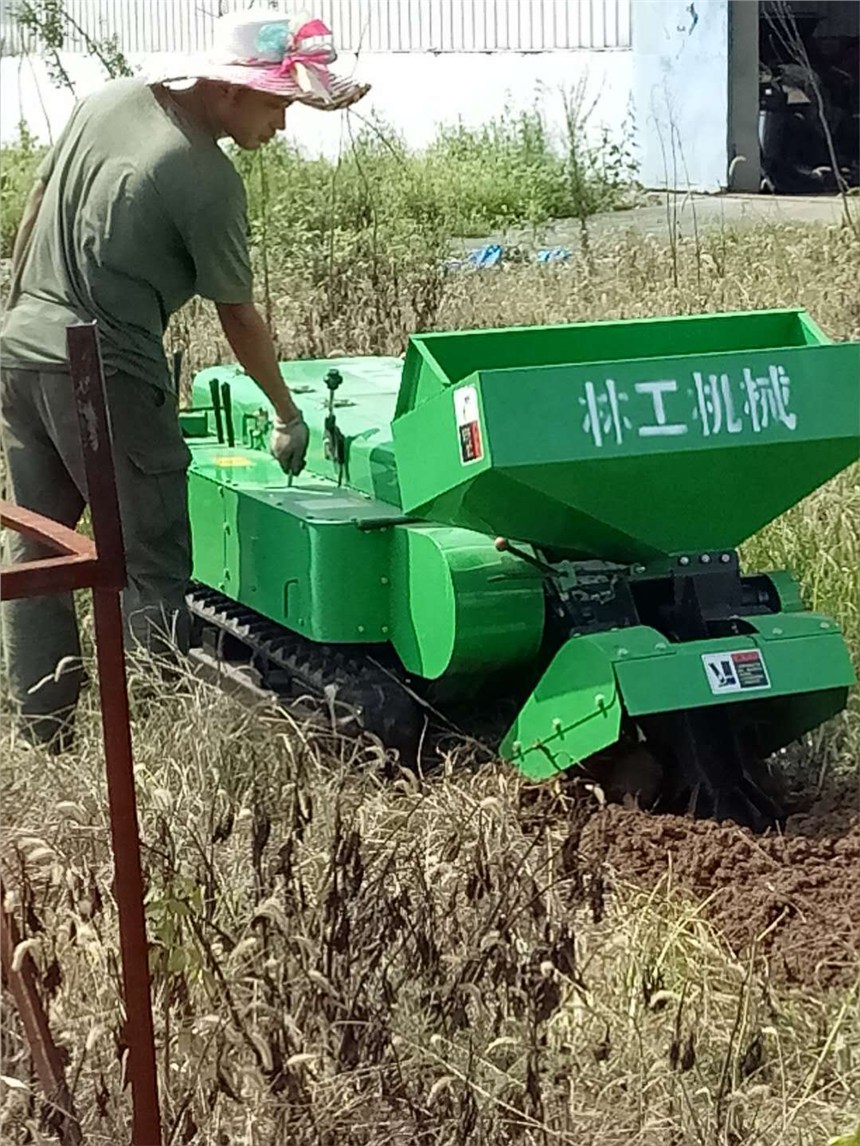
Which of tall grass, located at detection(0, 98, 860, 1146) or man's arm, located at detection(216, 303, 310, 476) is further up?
man's arm, located at detection(216, 303, 310, 476)

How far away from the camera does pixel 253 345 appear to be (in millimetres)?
3777

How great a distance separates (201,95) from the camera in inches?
148

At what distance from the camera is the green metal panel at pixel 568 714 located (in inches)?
128

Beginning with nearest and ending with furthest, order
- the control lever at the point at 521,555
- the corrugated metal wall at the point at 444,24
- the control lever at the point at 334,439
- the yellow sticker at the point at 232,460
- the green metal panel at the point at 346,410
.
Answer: the control lever at the point at 521,555 → the green metal panel at the point at 346,410 → the control lever at the point at 334,439 → the yellow sticker at the point at 232,460 → the corrugated metal wall at the point at 444,24

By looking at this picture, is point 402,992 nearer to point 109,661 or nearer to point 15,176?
point 109,661

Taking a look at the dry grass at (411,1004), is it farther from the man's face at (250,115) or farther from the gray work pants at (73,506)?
the man's face at (250,115)

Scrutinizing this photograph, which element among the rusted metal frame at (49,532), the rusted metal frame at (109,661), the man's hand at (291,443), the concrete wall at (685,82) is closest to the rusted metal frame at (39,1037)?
the rusted metal frame at (109,661)

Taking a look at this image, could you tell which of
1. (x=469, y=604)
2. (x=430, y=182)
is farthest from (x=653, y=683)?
(x=430, y=182)

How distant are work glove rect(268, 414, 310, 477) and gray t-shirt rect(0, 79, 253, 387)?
264mm

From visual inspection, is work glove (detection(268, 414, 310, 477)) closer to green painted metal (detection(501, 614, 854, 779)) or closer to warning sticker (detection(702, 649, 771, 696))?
green painted metal (detection(501, 614, 854, 779))

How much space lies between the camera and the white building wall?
33.8 feet

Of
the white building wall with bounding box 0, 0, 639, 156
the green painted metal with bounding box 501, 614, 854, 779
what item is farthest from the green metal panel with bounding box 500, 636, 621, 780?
the white building wall with bounding box 0, 0, 639, 156

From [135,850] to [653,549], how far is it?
159 centimetres

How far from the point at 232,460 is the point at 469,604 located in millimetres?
1012
